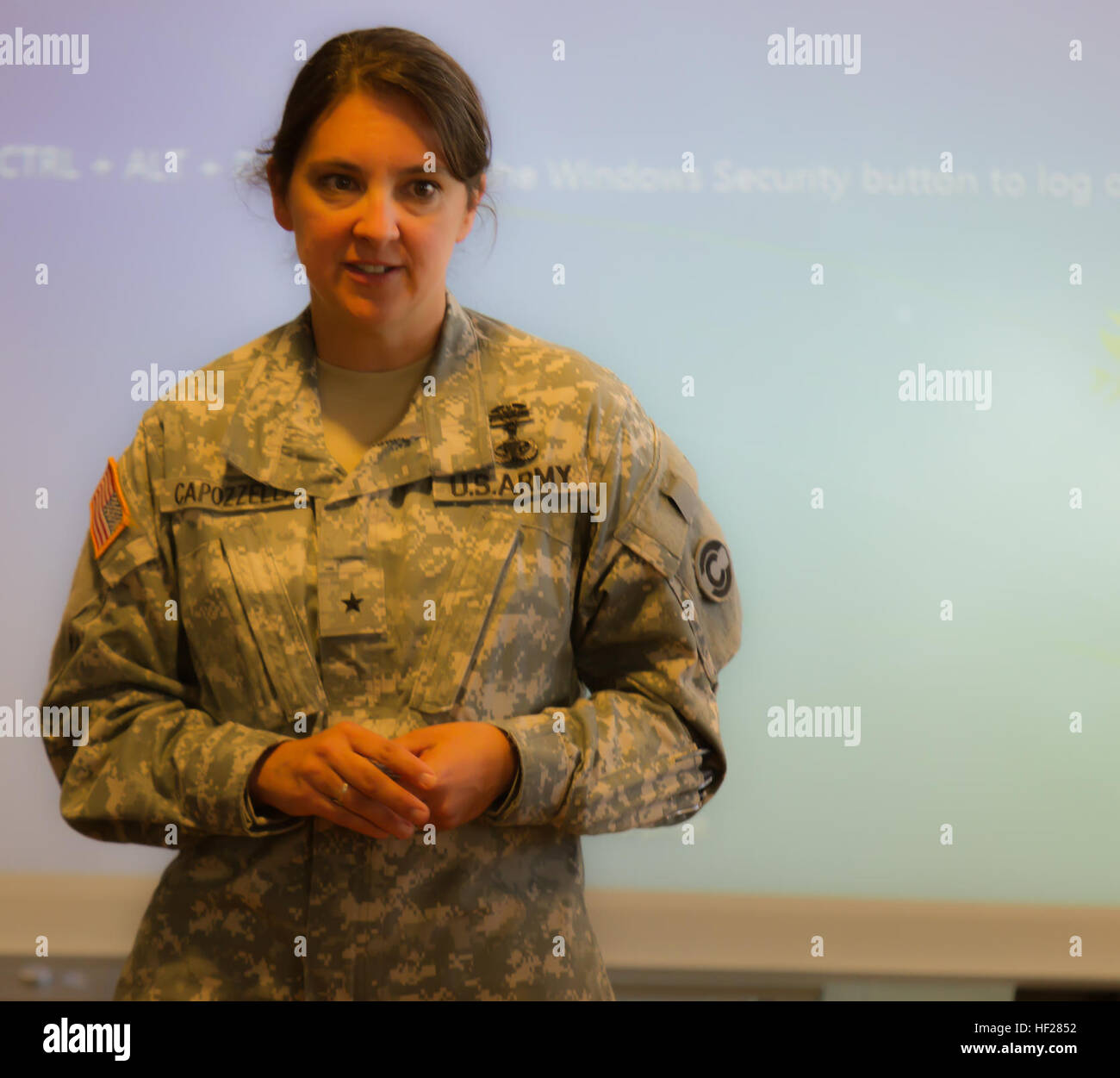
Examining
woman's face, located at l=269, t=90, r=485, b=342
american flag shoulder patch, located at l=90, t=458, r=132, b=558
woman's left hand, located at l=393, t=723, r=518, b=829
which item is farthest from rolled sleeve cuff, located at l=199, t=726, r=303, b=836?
woman's face, located at l=269, t=90, r=485, b=342

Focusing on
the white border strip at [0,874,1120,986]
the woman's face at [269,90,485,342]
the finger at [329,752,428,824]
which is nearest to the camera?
the finger at [329,752,428,824]

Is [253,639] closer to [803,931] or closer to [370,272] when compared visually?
[370,272]

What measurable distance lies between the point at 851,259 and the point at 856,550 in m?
0.43

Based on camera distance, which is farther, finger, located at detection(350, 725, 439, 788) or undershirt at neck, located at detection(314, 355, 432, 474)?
undershirt at neck, located at detection(314, 355, 432, 474)

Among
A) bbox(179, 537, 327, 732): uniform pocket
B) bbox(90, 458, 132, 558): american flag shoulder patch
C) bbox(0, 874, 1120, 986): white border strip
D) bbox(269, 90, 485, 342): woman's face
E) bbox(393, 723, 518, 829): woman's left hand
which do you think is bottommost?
bbox(0, 874, 1120, 986): white border strip

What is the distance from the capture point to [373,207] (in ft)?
3.28

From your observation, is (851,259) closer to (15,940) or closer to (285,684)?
(285,684)

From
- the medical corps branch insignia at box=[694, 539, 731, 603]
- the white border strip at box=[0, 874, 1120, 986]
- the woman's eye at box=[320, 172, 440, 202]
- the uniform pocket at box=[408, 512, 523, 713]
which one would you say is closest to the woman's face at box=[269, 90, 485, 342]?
the woman's eye at box=[320, 172, 440, 202]

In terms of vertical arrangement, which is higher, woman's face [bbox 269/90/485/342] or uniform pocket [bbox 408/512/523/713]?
woman's face [bbox 269/90/485/342]

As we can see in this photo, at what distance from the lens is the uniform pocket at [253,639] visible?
39.5 inches

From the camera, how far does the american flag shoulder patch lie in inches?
41.4

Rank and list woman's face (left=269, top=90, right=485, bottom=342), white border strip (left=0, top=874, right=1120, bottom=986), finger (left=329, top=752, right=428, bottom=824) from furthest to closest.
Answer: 1. white border strip (left=0, top=874, right=1120, bottom=986)
2. woman's face (left=269, top=90, right=485, bottom=342)
3. finger (left=329, top=752, right=428, bottom=824)

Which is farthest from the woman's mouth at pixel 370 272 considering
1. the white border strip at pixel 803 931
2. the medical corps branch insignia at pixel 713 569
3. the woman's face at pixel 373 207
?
the white border strip at pixel 803 931

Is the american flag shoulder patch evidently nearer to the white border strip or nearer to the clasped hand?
the clasped hand
